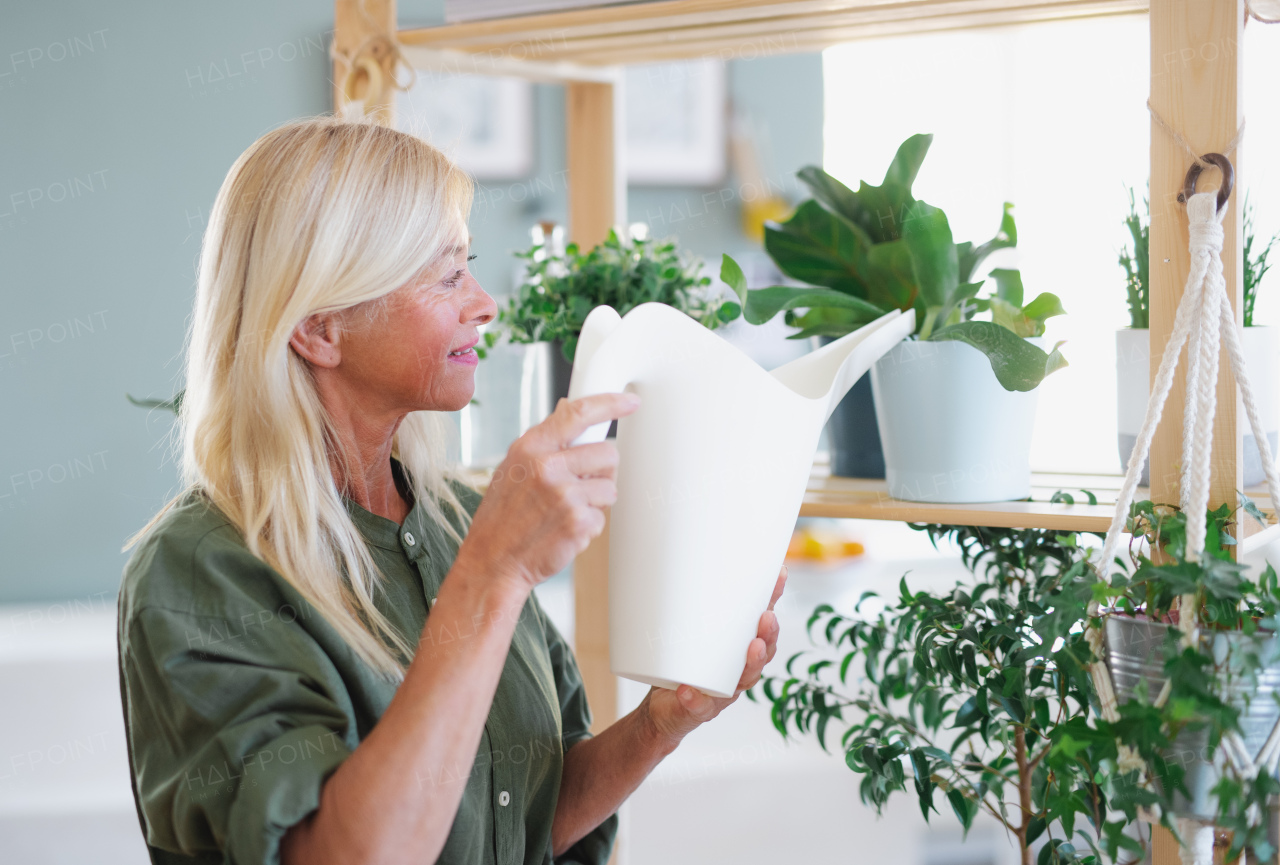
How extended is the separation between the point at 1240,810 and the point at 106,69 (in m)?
2.05

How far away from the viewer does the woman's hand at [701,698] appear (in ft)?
2.64

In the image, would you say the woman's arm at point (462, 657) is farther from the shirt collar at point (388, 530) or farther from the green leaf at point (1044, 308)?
the green leaf at point (1044, 308)

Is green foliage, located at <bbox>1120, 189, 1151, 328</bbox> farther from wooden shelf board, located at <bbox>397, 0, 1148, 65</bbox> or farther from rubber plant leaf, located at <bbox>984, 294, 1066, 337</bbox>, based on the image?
wooden shelf board, located at <bbox>397, 0, 1148, 65</bbox>

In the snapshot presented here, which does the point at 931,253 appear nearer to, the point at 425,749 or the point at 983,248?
the point at 983,248

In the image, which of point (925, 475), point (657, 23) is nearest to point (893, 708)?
point (925, 475)

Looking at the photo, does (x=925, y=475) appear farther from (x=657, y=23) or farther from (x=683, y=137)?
(x=683, y=137)

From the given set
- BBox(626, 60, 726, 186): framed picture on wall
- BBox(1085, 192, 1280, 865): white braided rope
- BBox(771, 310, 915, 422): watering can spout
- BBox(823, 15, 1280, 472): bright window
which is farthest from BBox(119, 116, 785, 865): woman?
BBox(626, 60, 726, 186): framed picture on wall

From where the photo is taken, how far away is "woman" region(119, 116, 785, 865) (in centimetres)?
68

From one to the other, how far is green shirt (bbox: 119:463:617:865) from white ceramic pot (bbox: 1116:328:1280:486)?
591 mm

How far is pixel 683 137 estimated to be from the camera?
3043 mm

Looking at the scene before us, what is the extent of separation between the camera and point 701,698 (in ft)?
→ 2.87

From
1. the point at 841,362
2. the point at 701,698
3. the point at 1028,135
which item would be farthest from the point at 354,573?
the point at 1028,135

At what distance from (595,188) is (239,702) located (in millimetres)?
840

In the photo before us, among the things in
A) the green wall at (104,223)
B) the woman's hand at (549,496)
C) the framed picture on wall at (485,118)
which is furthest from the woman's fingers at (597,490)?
the framed picture on wall at (485,118)
